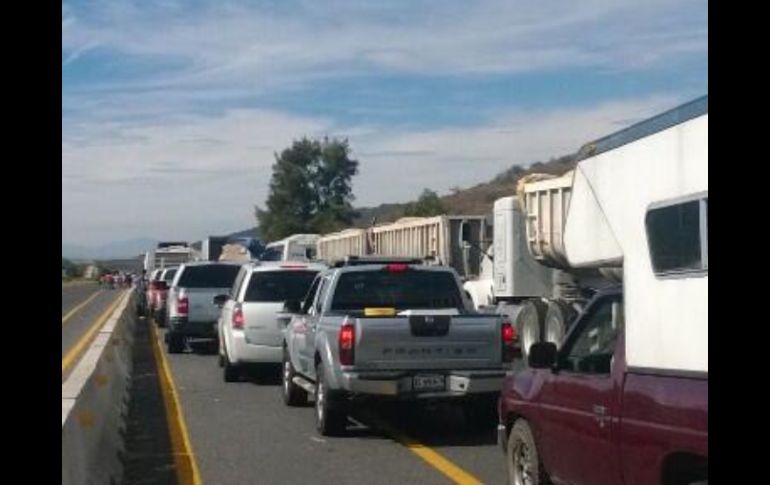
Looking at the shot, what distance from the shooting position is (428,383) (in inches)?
508

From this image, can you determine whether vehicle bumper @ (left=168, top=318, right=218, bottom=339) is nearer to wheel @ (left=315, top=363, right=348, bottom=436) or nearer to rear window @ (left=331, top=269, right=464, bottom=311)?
rear window @ (left=331, top=269, right=464, bottom=311)

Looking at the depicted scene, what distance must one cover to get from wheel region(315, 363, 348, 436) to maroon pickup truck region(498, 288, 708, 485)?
148 inches

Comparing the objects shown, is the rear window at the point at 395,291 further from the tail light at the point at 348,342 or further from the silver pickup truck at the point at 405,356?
the tail light at the point at 348,342

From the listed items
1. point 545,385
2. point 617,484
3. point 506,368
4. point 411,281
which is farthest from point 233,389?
point 617,484

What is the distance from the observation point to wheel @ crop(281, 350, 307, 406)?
52.6 feet

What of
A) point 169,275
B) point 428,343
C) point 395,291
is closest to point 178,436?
point 395,291

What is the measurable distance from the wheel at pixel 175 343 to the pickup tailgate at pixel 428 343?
45.9 feet

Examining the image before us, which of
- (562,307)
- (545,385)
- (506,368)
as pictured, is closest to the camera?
(545,385)

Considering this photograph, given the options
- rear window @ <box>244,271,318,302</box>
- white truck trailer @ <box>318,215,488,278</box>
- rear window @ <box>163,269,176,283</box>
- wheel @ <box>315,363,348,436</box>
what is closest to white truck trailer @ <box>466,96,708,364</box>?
wheel @ <box>315,363,348,436</box>

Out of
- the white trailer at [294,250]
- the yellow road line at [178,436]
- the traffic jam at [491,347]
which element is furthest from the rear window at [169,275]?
the yellow road line at [178,436]

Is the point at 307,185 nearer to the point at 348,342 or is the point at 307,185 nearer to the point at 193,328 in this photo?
the point at 193,328
